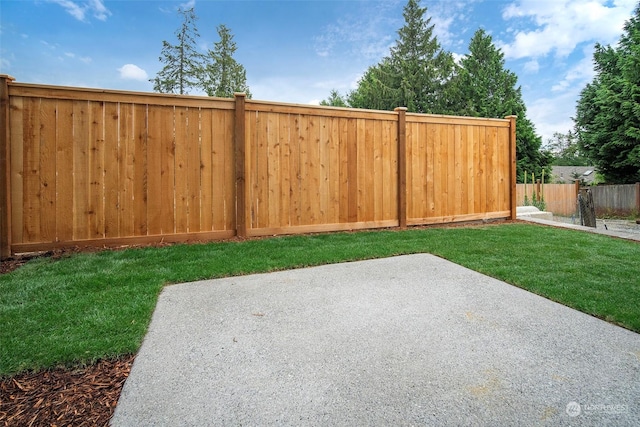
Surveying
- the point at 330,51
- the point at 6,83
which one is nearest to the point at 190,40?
the point at 330,51

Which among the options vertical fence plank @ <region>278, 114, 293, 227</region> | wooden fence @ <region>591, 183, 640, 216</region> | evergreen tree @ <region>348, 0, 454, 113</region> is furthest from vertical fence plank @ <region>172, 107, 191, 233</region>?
evergreen tree @ <region>348, 0, 454, 113</region>

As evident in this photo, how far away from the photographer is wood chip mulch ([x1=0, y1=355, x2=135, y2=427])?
4.33 feet

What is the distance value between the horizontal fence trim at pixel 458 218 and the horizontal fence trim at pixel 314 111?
5.79ft

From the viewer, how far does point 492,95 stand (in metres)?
23.4

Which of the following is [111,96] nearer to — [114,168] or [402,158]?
[114,168]

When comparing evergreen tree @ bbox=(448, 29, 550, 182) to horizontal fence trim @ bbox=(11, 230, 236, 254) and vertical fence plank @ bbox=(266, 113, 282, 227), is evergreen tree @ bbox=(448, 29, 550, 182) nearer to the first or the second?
vertical fence plank @ bbox=(266, 113, 282, 227)

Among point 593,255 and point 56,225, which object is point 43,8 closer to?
point 56,225

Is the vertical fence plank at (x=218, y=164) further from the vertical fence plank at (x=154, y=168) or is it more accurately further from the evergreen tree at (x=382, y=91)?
the evergreen tree at (x=382, y=91)

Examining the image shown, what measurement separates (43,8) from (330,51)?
7932 mm

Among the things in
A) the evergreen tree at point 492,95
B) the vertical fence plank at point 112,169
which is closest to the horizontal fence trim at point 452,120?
the vertical fence plank at point 112,169

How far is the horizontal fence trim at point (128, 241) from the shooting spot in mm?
3904

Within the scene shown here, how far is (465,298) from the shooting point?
2.59m

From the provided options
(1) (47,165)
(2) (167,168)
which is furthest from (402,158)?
(1) (47,165)

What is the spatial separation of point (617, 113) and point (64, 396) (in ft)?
61.8
